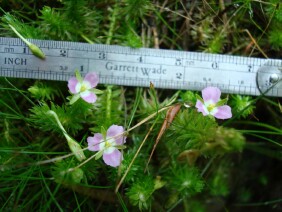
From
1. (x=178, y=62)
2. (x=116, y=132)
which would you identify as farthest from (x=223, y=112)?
(x=116, y=132)

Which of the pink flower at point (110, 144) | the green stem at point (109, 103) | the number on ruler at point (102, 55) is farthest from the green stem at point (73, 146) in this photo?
the number on ruler at point (102, 55)

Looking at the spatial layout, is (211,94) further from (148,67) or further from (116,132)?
(116,132)

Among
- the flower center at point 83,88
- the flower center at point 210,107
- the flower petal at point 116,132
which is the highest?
the flower center at point 83,88

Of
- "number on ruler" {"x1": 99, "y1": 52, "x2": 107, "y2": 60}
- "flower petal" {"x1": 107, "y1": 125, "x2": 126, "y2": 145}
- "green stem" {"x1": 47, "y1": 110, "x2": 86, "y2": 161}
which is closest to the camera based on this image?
"green stem" {"x1": 47, "y1": 110, "x2": 86, "y2": 161}

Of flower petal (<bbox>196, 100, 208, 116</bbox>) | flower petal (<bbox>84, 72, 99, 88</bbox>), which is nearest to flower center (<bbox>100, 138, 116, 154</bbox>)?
Answer: flower petal (<bbox>84, 72, 99, 88</bbox>)

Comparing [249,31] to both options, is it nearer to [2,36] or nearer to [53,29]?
[53,29]

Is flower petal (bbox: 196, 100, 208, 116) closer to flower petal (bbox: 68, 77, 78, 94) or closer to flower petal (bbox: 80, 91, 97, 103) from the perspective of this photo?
flower petal (bbox: 80, 91, 97, 103)

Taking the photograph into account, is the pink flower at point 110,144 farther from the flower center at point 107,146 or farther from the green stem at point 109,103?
the green stem at point 109,103
